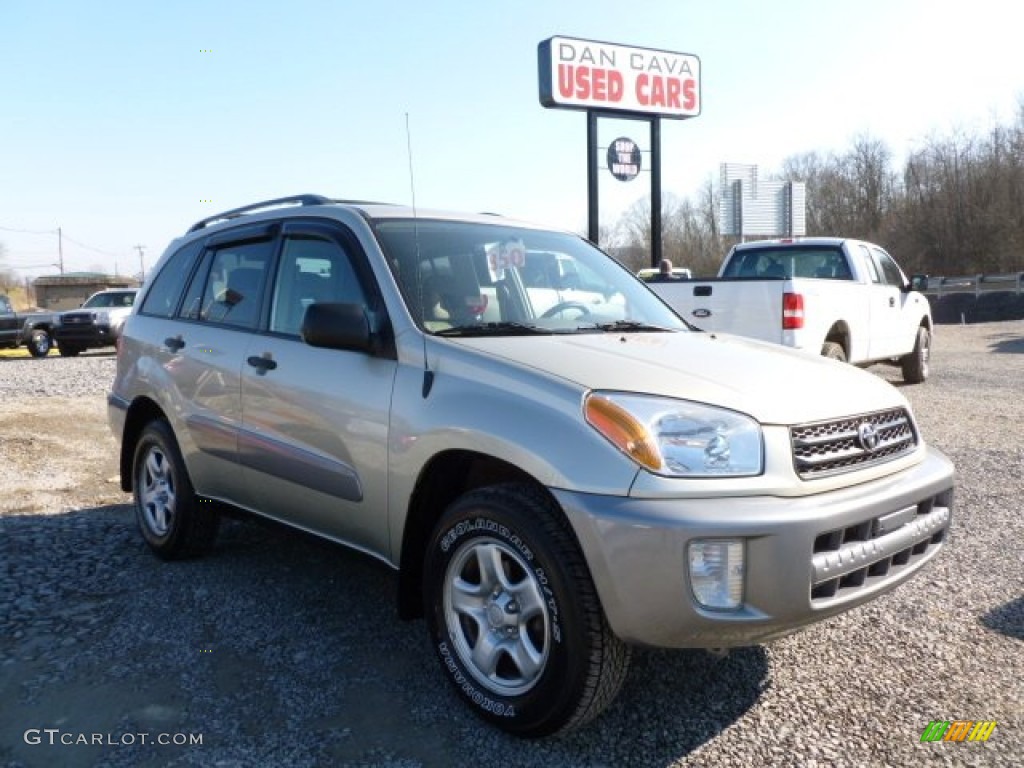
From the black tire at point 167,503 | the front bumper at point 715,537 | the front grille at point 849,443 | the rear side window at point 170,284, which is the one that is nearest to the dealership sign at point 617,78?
the rear side window at point 170,284

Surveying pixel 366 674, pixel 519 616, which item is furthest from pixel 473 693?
pixel 366 674

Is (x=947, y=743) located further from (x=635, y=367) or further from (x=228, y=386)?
(x=228, y=386)

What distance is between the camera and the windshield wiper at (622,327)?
11.7 feet

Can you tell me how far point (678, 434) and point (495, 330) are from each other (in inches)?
40.8

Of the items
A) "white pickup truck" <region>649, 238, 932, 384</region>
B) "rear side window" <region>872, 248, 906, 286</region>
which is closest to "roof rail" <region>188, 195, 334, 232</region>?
"white pickup truck" <region>649, 238, 932, 384</region>

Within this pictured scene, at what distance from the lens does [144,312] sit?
5055mm

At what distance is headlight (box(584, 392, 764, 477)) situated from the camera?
8.14 ft

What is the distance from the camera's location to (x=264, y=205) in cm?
453

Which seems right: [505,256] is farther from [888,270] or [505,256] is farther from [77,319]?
[77,319]

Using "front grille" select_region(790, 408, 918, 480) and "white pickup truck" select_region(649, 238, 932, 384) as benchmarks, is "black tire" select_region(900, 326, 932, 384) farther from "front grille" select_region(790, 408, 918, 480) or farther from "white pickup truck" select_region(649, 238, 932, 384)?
"front grille" select_region(790, 408, 918, 480)

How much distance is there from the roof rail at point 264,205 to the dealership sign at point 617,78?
50.4ft

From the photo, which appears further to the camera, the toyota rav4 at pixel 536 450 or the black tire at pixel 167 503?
the black tire at pixel 167 503

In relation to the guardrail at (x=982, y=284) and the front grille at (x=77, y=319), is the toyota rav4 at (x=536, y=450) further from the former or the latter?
the guardrail at (x=982, y=284)

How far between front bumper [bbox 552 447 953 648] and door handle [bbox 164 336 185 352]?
2758 millimetres
